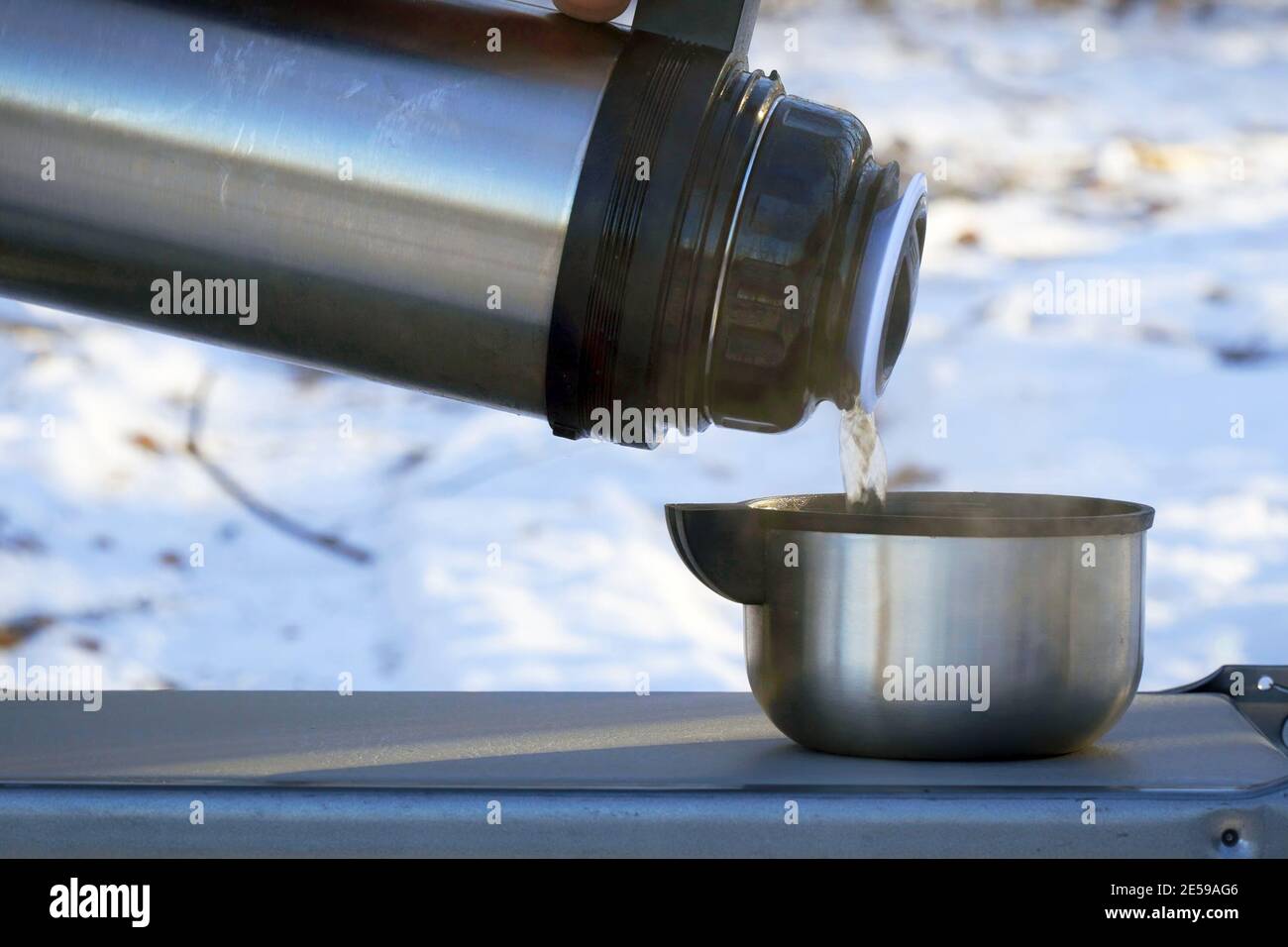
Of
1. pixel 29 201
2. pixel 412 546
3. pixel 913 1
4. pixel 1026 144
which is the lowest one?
pixel 412 546

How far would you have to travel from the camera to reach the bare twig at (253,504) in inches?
58.6

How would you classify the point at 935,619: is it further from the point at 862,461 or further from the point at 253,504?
the point at 253,504

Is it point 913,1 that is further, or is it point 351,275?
point 913,1

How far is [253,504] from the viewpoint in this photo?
1.49 m

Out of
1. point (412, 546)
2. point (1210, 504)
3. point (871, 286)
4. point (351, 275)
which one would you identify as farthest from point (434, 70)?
point (1210, 504)

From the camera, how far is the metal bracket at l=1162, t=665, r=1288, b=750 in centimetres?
77

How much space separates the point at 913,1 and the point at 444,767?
113cm

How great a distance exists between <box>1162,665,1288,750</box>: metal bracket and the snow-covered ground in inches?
26.2

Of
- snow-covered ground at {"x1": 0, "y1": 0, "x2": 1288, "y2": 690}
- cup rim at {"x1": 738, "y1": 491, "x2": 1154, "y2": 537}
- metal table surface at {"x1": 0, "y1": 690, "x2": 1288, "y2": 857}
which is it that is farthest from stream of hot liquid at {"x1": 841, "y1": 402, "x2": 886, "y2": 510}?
snow-covered ground at {"x1": 0, "y1": 0, "x2": 1288, "y2": 690}

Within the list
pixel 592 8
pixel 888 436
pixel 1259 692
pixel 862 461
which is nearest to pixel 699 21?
pixel 592 8

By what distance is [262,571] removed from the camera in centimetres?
149

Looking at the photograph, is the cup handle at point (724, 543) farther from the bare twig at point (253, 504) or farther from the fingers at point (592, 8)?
the bare twig at point (253, 504)

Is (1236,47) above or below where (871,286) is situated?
above

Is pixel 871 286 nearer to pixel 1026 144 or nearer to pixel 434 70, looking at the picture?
pixel 434 70
